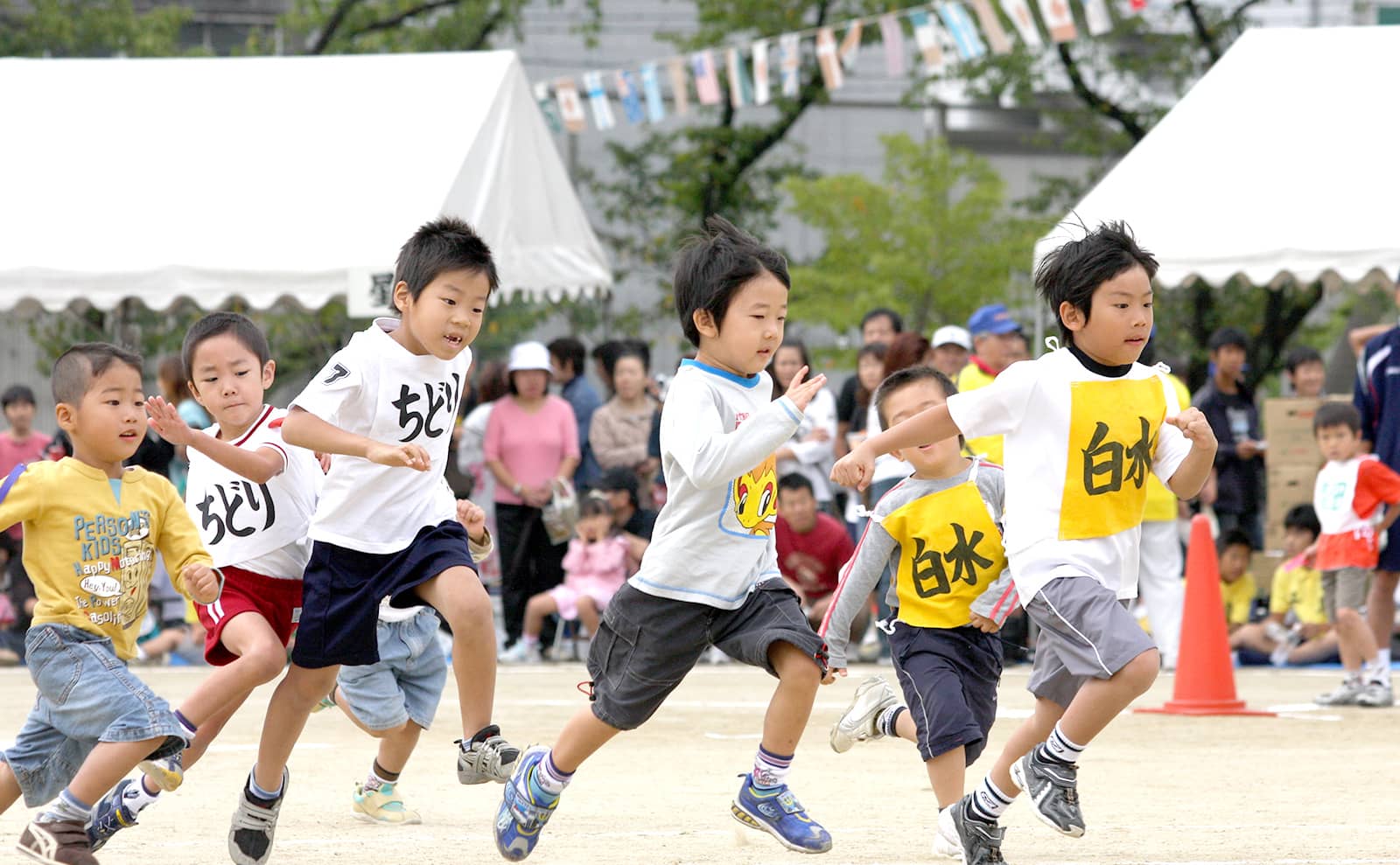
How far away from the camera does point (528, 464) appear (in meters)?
12.5

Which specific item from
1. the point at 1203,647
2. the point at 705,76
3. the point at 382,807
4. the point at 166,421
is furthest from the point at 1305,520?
the point at 166,421

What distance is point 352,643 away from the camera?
5262mm

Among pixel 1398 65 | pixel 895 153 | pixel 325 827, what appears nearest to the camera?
pixel 325 827

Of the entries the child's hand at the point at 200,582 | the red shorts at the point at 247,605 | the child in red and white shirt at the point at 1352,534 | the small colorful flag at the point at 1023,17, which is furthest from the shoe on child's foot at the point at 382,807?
the small colorful flag at the point at 1023,17

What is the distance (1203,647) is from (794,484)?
3219 millimetres

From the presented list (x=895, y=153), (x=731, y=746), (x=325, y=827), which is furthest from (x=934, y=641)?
(x=895, y=153)

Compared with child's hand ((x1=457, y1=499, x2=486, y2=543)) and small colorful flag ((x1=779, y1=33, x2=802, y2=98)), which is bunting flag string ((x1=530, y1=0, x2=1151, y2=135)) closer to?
small colorful flag ((x1=779, y1=33, x2=802, y2=98))

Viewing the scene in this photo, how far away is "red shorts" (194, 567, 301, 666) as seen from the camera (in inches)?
218

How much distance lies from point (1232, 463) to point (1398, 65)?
2.72 m

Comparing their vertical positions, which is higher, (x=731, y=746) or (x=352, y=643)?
(x=352, y=643)

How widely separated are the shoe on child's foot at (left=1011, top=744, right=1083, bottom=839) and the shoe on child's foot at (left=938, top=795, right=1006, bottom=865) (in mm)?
157

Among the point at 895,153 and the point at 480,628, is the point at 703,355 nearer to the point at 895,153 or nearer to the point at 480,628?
the point at 480,628

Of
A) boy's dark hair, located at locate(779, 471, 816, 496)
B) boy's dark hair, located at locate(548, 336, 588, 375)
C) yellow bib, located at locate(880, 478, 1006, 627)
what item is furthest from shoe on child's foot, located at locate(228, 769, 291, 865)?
boy's dark hair, located at locate(548, 336, 588, 375)

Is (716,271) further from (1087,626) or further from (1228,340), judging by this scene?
(1228,340)
